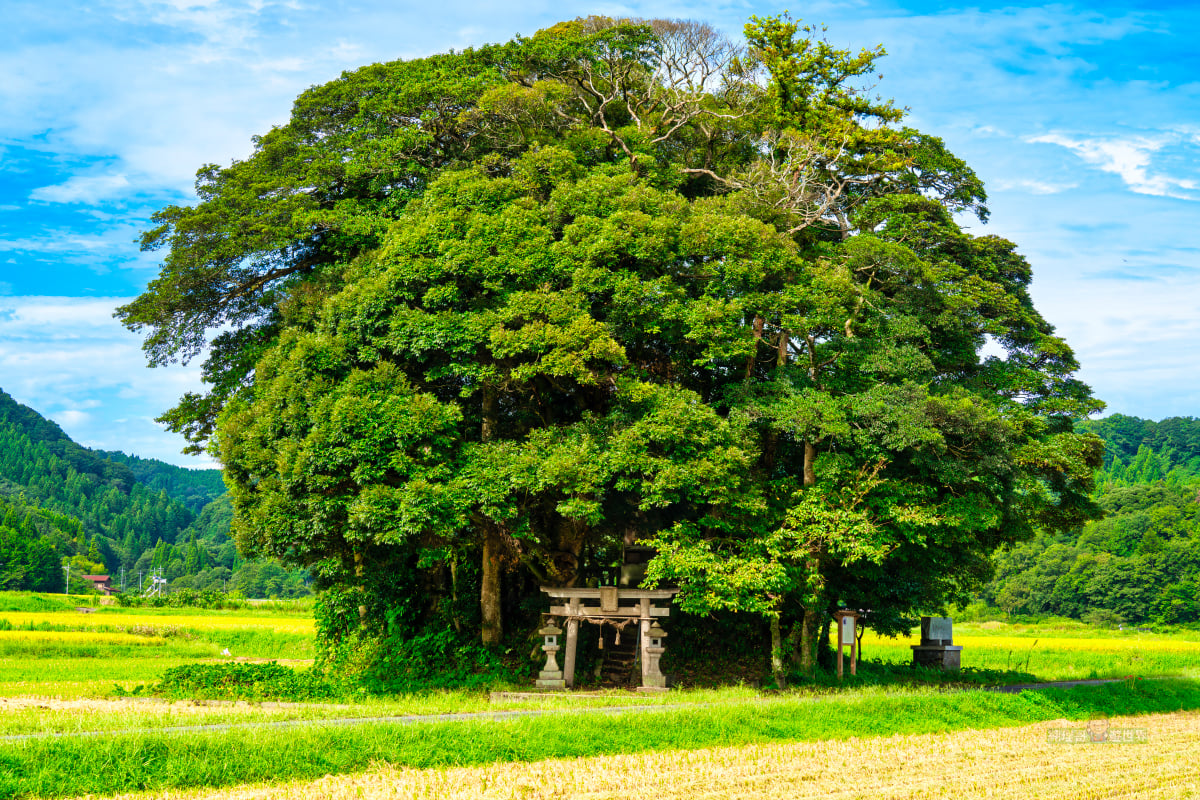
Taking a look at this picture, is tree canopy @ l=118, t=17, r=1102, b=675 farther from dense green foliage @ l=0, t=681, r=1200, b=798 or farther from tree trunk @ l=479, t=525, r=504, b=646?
dense green foliage @ l=0, t=681, r=1200, b=798

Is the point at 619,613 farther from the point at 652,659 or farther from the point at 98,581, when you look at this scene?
the point at 98,581

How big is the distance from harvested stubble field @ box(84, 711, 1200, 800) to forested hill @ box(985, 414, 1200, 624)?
188 ft

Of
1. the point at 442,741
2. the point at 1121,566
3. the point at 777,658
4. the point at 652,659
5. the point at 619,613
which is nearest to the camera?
the point at 442,741

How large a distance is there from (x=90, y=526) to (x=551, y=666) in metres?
152

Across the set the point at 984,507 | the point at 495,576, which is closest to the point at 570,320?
the point at 495,576

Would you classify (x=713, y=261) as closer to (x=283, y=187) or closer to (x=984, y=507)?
(x=984, y=507)

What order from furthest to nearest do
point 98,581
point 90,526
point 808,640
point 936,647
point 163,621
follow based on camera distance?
point 90,526 < point 98,581 < point 163,621 < point 936,647 < point 808,640

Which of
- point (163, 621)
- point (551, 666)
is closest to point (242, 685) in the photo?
point (551, 666)

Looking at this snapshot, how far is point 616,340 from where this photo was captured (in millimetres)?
22844

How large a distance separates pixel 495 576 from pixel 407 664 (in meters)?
3.44

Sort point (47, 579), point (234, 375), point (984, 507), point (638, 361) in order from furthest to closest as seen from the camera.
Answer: point (47, 579), point (234, 375), point (638, 361), point (984, 507)

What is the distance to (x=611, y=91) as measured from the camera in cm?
2714

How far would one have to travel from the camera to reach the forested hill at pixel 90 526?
93.5 m

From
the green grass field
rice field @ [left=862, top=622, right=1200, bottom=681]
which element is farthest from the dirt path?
rice field @ [left=862, top=622, right=1200, bottom=681]
